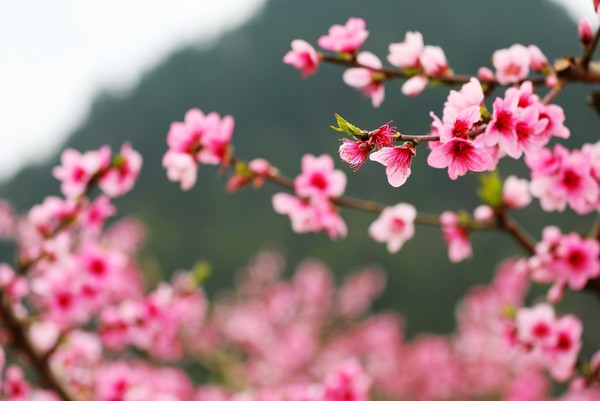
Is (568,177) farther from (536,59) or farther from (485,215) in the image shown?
(485,215)

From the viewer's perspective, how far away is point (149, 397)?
226 cm

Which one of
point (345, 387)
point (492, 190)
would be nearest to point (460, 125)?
point (492, 190)

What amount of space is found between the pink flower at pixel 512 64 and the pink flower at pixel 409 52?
21cm

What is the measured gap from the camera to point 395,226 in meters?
1.79

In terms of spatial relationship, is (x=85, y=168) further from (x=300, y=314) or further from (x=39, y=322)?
(x=300, y=314)

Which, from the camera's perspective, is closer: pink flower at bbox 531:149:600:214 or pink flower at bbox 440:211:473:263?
pink flower at bbox 531:149:600:214

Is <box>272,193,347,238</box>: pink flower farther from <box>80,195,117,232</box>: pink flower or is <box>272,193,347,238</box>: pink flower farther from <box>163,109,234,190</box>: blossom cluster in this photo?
<box>80,195,117,232</box>: pink flower

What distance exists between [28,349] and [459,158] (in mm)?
1919

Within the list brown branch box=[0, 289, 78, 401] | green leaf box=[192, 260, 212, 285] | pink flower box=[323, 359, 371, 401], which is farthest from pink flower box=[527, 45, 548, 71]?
brown branch box=[0, 289, 78, 401]

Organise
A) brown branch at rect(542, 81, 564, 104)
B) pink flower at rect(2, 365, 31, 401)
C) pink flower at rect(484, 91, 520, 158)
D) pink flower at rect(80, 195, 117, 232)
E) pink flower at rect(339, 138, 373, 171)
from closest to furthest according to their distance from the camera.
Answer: pink flower at rect(339, 138, 373, 171) → pink flower at rect(484, 91, 520, 158) → brown branch at rect(542, 81, 564, 104) → pink flower at rect(80, 195, 117, 232) → pink flower at rect(2, 365, 31, 401)

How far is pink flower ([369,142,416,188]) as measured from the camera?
2.47 feet

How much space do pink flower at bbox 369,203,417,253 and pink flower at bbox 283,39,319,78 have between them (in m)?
0.53

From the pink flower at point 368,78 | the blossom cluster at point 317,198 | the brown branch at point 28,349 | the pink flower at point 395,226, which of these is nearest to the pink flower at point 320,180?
the blossom cluster at point 317,198

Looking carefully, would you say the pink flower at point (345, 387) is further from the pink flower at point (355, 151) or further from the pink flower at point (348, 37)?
the pink flower at point (355, 151)
